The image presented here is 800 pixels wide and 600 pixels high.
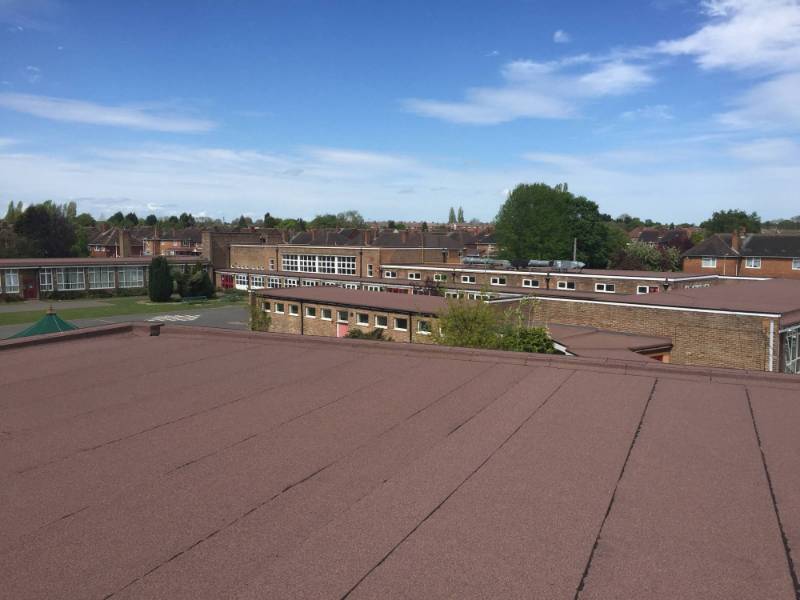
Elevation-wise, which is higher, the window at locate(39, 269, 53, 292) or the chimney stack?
the chimney stack

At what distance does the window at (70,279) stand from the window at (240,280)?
619 inches

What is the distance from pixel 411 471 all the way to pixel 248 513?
1525 millimetres

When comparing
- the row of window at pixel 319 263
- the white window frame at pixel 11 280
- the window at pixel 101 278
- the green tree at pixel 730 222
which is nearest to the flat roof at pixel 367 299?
Result: the row of window at pixel 319 263

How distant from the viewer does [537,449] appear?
591cm

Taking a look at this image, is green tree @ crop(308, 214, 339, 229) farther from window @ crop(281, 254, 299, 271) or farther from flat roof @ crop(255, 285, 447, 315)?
flat roof @ crop(255, 285, 447, 315)

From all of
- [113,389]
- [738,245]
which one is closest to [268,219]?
[738,245]

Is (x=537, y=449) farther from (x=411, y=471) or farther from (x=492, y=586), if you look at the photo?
(x=492, y=586)

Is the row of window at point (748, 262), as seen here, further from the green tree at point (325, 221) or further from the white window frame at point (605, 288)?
the green tree at point (325, 221)

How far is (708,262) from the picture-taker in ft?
214

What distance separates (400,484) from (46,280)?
64.1m

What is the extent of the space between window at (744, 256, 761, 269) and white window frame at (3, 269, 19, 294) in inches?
2898

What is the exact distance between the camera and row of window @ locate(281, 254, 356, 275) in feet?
206

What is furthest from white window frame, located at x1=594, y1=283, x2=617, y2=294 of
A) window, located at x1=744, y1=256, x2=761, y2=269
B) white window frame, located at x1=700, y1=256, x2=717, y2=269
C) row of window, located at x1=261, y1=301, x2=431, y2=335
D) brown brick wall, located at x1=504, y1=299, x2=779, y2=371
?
window, located at x1=744, y1=256, x2=761, y2=269

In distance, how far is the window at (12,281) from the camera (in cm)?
5567
